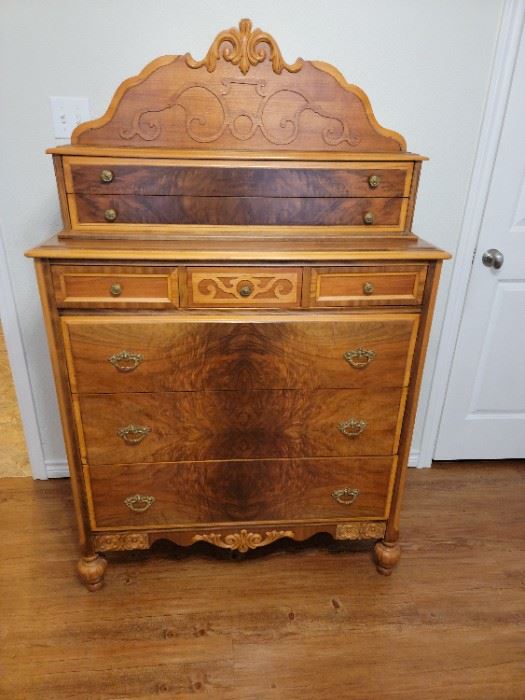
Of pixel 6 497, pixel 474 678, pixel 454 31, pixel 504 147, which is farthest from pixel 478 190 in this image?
pixel 6 497

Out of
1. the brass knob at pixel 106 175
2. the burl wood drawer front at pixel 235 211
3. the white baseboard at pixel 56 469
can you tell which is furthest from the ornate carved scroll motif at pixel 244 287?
the white baseboard at pixel 56 469

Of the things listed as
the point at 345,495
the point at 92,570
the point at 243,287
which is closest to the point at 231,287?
the point at 243,287

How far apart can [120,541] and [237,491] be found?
16.8 inches

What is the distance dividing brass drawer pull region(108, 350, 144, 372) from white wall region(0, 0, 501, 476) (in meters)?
0.72

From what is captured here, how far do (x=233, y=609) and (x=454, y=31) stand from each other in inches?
81.7

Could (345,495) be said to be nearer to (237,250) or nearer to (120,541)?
(120,541)

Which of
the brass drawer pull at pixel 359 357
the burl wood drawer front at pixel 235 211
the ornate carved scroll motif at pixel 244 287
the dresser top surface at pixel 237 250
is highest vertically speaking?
the burl wood drawer front at pixel 235 211

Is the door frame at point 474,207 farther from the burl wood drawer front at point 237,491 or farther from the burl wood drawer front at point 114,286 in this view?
the burl wood drawer front at point 114,286

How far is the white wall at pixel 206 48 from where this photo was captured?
1.61m

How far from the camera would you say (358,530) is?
5.63ft

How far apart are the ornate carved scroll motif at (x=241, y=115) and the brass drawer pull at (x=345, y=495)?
109cm

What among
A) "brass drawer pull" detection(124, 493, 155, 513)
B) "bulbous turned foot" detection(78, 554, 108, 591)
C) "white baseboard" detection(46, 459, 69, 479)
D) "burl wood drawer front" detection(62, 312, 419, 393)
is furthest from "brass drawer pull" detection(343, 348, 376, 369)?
"white baseboard" detection(46, 459, 69, 479)

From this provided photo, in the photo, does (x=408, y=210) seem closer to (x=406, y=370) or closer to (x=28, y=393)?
(x=406, y=370)

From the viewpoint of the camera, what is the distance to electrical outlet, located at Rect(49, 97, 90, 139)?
1.69 m
